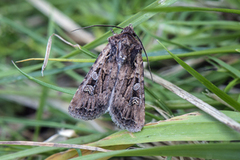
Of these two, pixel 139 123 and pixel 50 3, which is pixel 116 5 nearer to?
pixel 50 3

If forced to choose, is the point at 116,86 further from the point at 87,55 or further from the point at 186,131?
the point at 186,131

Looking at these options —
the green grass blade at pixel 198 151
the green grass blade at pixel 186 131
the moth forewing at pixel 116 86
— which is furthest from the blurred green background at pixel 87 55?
the green grass blade at pixel 198 151

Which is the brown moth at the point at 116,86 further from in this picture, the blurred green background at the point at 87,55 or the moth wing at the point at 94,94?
the blurred green background at the point at 87,55

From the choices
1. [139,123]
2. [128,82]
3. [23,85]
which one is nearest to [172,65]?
[128,82]

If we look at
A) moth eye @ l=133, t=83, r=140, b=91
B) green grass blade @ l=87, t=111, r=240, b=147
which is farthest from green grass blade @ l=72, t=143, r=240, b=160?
moth eye @ l=133, t=83, r=140, b=91

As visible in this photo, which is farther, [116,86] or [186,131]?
[116,86]

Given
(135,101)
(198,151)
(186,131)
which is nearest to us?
(198,151)

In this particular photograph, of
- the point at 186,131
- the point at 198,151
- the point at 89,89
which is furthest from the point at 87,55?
the point at 198,151
